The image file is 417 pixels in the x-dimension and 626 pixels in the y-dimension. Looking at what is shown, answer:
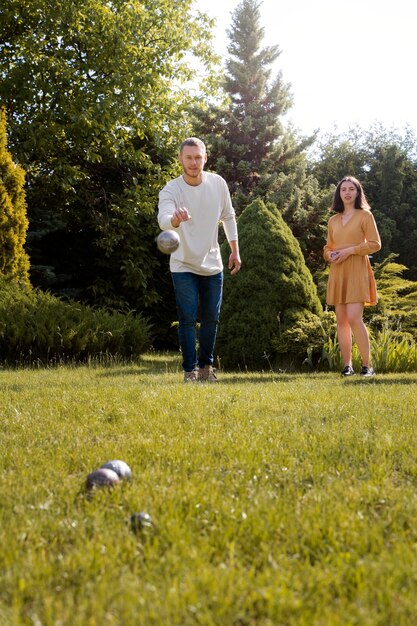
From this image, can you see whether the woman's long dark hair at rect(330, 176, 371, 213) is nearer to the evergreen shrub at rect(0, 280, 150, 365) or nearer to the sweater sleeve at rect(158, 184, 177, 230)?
the sweater sleeve at rect(158, 184, 177, 230)

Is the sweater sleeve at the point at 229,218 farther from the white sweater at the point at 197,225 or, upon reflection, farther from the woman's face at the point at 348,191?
the woman's face at the point at 348,191

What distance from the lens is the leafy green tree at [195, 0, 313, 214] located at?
1672cm

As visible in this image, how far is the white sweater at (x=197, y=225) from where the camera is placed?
6.12 metres

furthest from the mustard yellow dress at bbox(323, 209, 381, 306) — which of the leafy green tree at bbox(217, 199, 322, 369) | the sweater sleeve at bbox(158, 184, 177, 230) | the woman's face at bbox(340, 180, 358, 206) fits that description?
the sweater sleeve at bbox(158, 184, 177, 230)

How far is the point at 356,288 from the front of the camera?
7.05 m

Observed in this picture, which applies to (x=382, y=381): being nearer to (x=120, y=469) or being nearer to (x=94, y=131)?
(x=120, y=469)

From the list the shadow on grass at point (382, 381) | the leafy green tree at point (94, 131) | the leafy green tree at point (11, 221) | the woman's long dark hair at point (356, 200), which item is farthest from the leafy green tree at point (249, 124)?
the shadow on grass at point (382, 381)

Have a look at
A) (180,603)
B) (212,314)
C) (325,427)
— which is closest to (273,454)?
(325,427)

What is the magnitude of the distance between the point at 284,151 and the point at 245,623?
17413 millimetres

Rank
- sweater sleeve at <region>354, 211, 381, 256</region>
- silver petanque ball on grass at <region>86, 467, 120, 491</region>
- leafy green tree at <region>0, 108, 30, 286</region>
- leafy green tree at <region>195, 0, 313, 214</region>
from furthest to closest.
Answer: leafy green tree at <region>195, 0, 313, 214</region> < leafy green tree at <region>0, 108, 30, 286</region> < sweater sleeve at <region>354, 211, 381, 256</region> < silver petanque ball on grass at <region>86, 467, 120, 491</region>

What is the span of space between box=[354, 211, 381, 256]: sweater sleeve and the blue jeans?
5.49 ft

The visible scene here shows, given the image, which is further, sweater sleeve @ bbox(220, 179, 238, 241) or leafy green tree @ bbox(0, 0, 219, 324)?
leafy green tree @ bbox(0, 0, 219, 324)

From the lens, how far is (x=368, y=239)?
280 inches

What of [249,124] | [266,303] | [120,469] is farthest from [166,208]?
[249,124]
